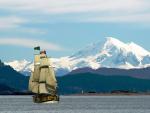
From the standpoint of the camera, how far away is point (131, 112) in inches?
6526

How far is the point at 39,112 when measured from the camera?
16625 cm

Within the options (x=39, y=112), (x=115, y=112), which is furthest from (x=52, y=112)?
(x=115, y=112)

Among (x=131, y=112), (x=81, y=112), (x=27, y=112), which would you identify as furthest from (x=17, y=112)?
(x=131, y=112)

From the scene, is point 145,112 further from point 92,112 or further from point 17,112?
point 17,112

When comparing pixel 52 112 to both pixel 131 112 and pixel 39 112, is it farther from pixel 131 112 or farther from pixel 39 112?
pixel 131 112

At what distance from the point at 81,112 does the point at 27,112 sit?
45.8 feet

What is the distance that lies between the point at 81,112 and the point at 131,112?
1263 centimetres

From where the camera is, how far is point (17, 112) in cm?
17100

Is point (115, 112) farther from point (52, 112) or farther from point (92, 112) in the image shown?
point (52, 112)

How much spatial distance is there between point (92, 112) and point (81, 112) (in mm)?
2908

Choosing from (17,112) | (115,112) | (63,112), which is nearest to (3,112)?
(17,112)

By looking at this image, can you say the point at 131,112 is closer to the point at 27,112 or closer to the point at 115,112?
the point at 115,112

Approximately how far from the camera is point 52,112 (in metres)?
166

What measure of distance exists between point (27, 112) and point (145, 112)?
1186 inches
